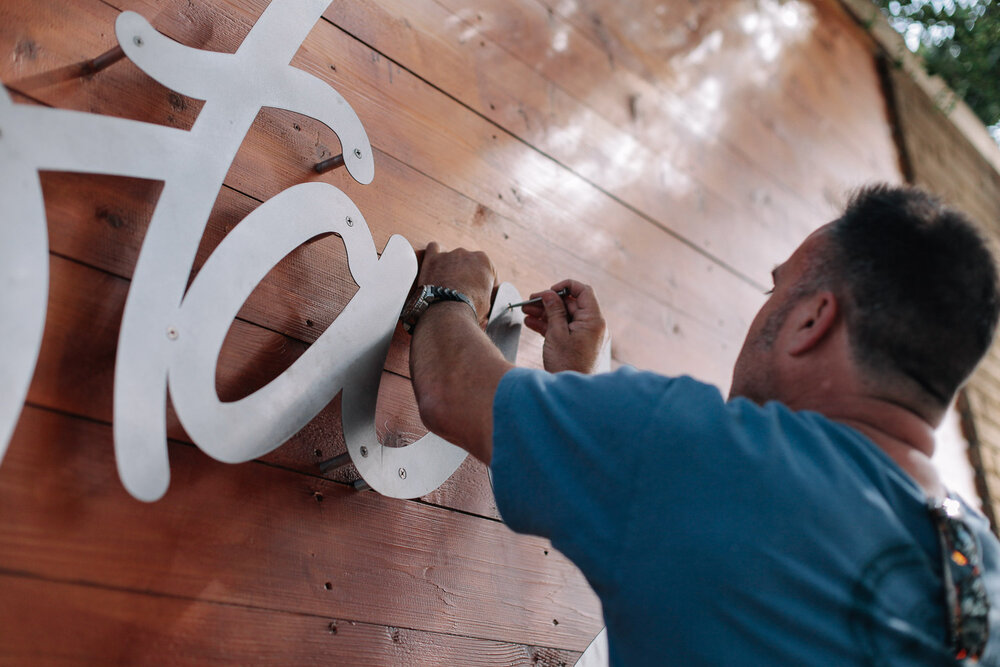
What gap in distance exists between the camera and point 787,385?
2.96 ft

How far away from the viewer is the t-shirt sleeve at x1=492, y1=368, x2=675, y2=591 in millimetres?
739

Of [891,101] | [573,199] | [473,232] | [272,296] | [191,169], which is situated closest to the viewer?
[191,169]

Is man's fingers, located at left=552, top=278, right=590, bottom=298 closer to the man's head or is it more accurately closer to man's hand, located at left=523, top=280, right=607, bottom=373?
man's hand, located at left=523, top=280, right=607, bottom=373

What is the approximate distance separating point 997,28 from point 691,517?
3.09 meters

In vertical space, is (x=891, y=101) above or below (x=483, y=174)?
above

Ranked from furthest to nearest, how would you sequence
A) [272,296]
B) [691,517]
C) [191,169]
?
[272,296], [191,169], [691,517]

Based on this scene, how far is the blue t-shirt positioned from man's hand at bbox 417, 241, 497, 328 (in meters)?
0.26

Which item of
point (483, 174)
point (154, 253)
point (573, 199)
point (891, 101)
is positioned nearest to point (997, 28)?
point (891, 101)

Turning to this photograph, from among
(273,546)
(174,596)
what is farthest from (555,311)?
(174,596)

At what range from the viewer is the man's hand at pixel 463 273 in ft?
3.35

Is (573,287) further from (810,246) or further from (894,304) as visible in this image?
(894,304)

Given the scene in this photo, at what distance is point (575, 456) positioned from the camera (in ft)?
2.49

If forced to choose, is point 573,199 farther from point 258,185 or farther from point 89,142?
point 89,142

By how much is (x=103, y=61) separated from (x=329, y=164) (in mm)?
269
